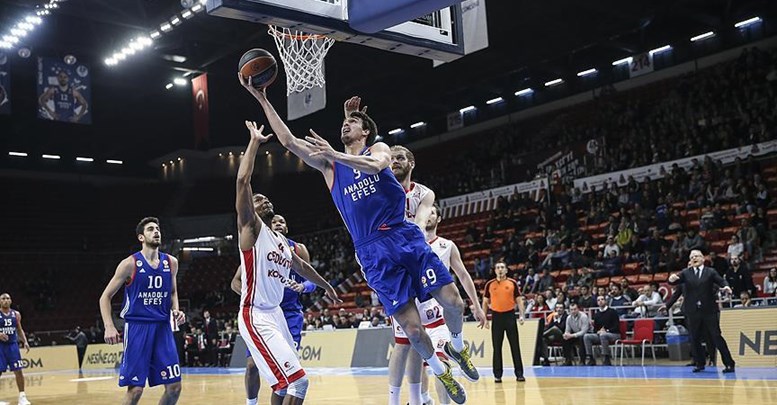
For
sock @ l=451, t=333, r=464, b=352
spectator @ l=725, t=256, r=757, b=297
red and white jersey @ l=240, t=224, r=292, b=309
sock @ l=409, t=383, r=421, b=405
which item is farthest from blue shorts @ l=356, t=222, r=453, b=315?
spectator @ l=725, t=256, r=757, b=297

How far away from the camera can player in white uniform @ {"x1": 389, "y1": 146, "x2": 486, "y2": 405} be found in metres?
6.02

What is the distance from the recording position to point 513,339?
11.9 metres

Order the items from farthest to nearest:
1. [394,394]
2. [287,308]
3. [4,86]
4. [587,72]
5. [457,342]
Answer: [587,72] → [4,86] → [287,308] → [457,342] → [394,394]

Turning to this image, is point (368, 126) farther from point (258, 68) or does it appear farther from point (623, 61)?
point (623, 61)

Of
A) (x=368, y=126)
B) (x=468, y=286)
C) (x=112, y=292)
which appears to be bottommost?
(x=468, y=286)

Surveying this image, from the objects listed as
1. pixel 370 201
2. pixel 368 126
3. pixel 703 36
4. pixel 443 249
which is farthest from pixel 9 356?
pixel 703 36

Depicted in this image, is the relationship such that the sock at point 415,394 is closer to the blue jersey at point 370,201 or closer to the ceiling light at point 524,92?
the blue jersey at point 370,201

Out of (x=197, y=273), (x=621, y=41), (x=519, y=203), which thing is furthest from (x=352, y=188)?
(x=197, y=273)

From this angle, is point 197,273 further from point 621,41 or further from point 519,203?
point 621,41

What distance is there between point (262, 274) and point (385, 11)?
8.09ft

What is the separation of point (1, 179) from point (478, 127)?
66.5 ft

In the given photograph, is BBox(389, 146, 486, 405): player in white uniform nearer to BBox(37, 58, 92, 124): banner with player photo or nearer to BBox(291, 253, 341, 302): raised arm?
BBox(291, 253, 341, 302): raised arm

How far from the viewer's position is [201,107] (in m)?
23.4

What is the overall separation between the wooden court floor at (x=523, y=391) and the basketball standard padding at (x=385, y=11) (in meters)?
4.24
